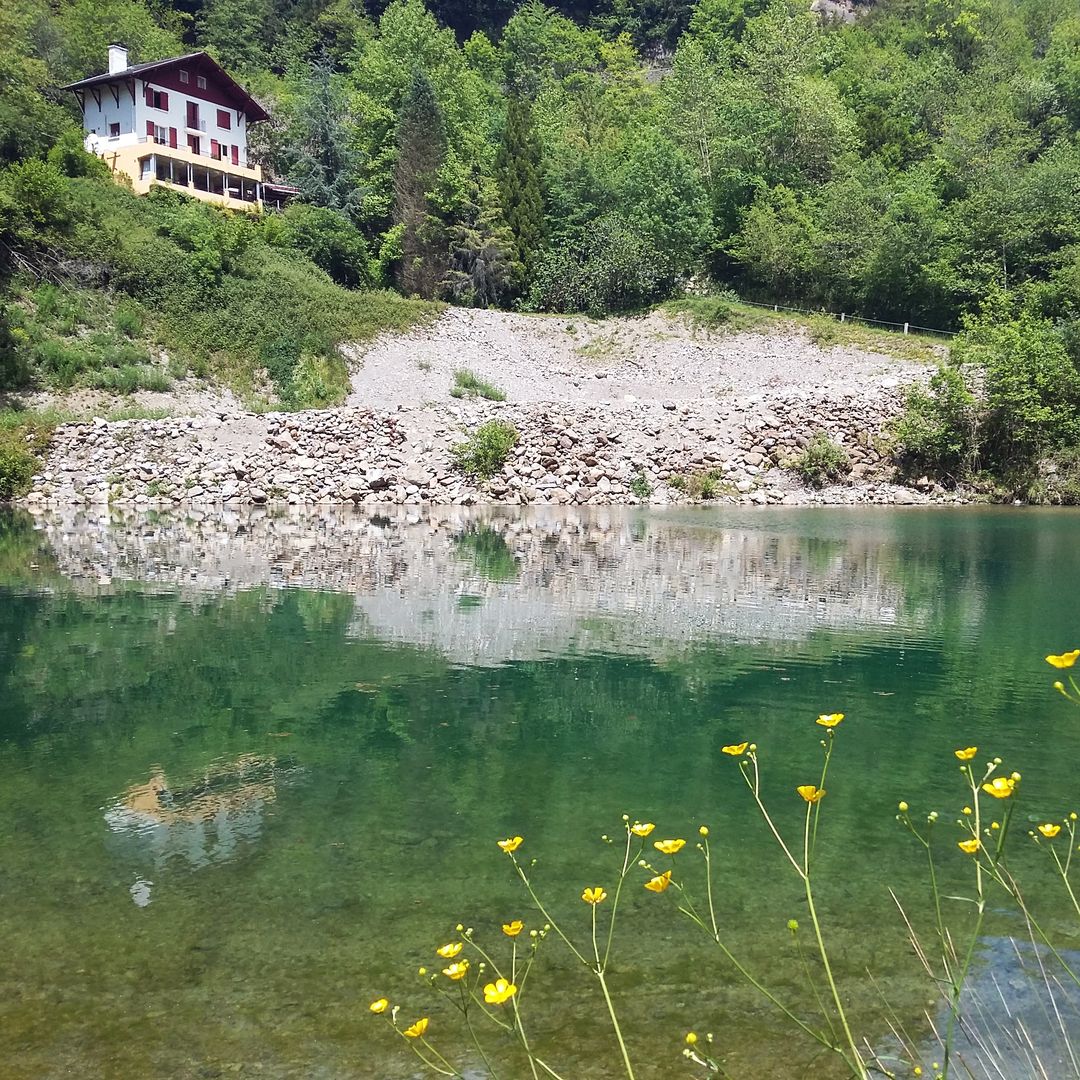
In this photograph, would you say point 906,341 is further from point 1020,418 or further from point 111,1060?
point 111,1060

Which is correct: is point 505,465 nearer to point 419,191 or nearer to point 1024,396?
point 1024,396

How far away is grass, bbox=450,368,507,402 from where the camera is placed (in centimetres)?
3925

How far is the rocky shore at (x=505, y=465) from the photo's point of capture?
2872cm

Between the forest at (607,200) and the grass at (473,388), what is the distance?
219 inches

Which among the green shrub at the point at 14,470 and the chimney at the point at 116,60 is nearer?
the green shrub at the point at 14,470

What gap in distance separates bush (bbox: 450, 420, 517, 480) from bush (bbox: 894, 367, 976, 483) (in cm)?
1311

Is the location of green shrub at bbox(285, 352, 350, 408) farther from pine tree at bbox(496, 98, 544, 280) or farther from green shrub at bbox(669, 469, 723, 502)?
pine tree at bbox(496, 98, 544, 280)

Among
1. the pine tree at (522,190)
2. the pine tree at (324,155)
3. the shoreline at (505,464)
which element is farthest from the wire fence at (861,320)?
the pine tree at (324,155)

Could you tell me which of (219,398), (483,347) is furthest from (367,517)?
(483,347)

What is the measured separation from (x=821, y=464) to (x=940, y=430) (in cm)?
393

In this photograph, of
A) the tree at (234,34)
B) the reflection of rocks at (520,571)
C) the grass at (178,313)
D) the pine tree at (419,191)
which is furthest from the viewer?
the tree at (234,34)

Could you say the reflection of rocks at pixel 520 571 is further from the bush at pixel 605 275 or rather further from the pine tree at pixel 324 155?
the pine tree at pixel 324 155

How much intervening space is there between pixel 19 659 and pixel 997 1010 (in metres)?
9.77

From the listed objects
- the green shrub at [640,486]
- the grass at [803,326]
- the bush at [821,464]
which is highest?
the grass at [803,326]
